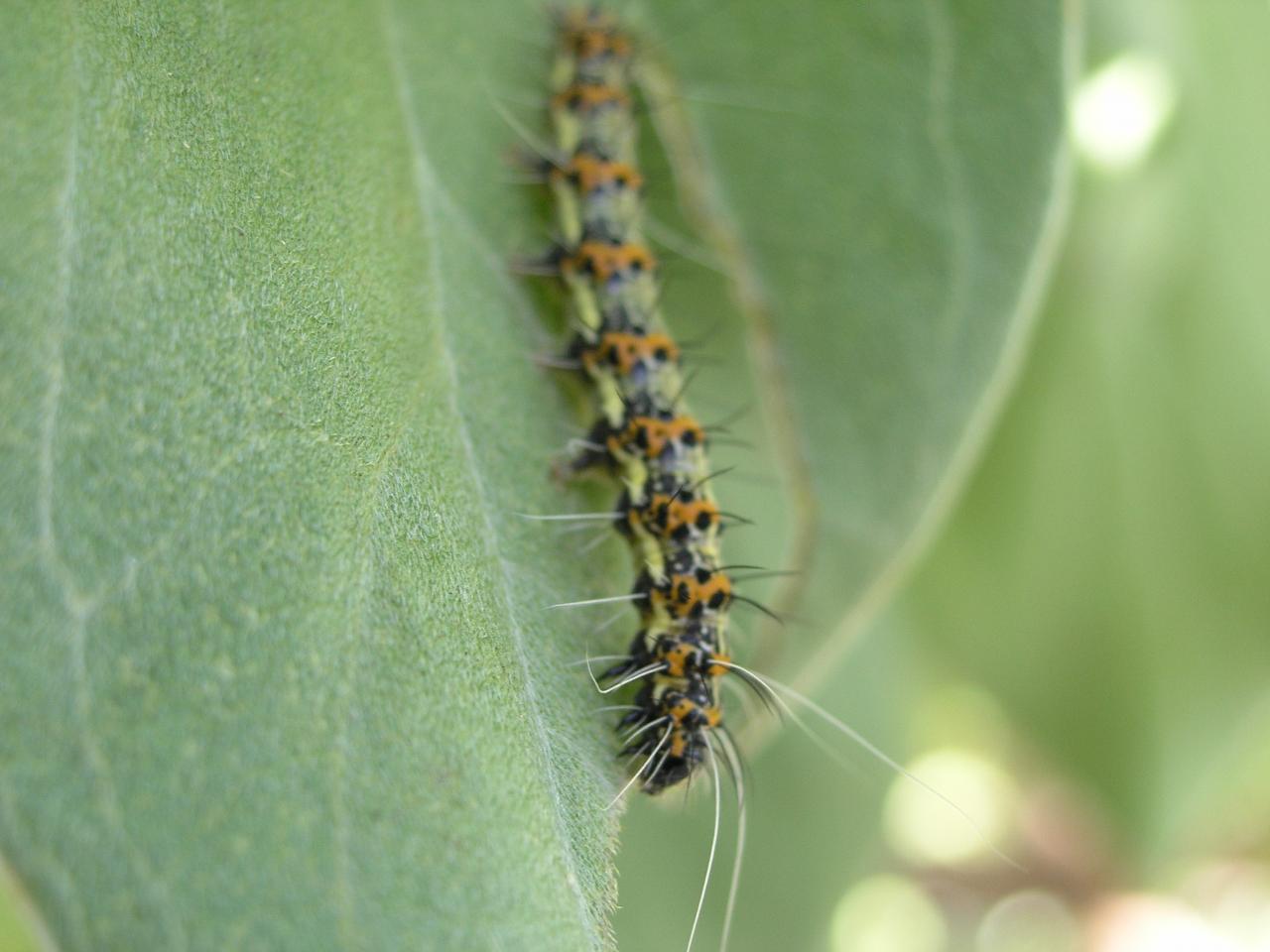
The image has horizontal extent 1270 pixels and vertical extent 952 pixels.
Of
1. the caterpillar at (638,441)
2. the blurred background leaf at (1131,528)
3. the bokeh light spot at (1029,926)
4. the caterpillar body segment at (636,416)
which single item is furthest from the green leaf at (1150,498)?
the caterpillar body segment at (636,416)

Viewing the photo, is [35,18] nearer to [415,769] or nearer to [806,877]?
[415,769]

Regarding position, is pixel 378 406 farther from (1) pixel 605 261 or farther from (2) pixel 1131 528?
(2) pixel 1131 528

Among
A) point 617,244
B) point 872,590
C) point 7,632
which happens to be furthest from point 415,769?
point 617,244

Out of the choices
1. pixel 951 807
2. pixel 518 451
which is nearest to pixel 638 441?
pixel 518 451

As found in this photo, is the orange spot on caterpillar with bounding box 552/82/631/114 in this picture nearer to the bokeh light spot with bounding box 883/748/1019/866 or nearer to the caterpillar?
the caterpillar

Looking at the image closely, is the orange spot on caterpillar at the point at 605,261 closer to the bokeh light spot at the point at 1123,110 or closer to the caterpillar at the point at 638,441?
the caterpillar at the point at 638,441

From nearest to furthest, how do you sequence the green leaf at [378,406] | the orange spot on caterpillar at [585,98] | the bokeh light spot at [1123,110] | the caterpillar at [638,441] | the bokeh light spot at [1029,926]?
the green leaf at [378,406]
the caterpillar at [638,441]
the orange spot on caterpillar at [585,98]
the bokeh light spot at [1123,110]
the bokeh light spot at [1029,926]
